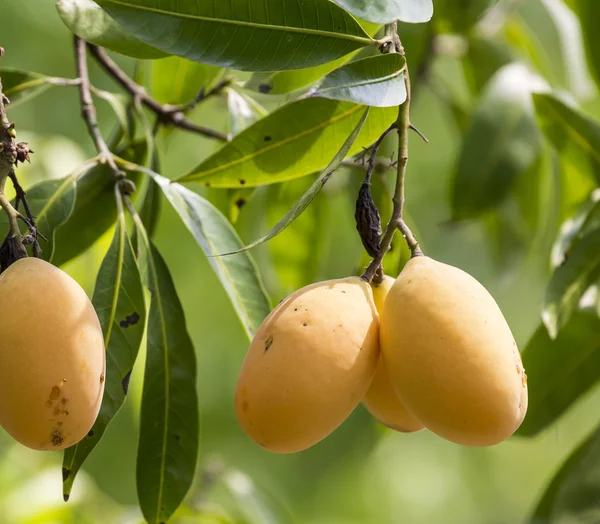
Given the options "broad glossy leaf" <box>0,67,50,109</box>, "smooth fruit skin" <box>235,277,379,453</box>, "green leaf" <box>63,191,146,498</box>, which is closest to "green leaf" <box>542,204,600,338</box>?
"smooth fruit skin" <box>235,277,379,453</box>

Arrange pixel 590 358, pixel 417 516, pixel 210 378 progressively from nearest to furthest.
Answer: pixel 590 358
pixel 210 378
pixel 417 516

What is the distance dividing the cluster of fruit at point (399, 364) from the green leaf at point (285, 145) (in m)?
0.25

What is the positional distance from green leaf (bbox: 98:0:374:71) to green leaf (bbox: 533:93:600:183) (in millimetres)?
740

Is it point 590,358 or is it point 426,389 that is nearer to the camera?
point 426,389

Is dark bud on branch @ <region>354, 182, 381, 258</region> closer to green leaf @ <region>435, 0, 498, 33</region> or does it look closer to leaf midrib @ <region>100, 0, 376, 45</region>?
leaf midrib @ <region>100, 0, 376, 45</region>

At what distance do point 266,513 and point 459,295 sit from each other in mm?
1318

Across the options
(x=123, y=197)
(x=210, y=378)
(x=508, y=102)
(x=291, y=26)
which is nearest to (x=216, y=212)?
(x=123, y=197)

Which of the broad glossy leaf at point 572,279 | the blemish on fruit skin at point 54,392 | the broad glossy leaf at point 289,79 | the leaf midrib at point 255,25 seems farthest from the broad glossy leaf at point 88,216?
the broad glossy leaf at point 572,279

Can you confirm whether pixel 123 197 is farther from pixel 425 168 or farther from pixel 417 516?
pixel 417 516

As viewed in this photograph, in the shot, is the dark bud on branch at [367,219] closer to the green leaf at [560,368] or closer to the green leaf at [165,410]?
the green leaf at [165,410]

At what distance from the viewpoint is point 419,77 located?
2.24 metres

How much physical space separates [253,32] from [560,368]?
0.94 meters

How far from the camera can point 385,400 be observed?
963mm

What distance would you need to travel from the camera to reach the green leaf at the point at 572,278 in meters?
1.27
